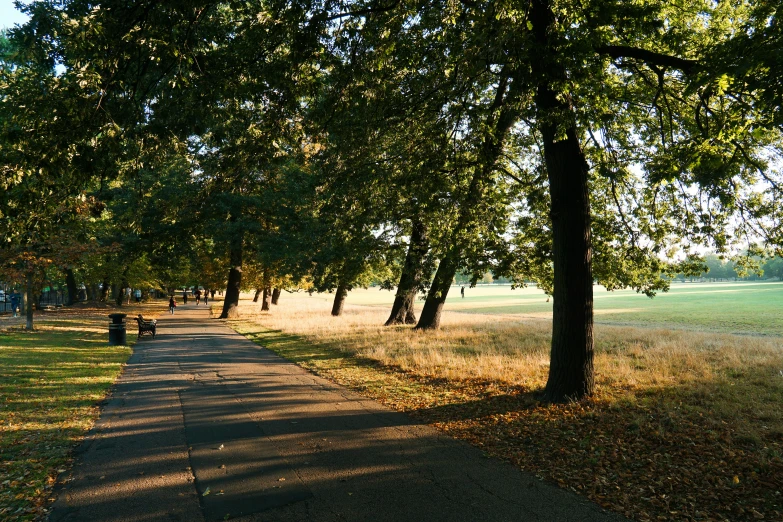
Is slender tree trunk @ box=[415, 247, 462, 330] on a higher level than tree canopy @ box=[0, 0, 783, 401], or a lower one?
lower

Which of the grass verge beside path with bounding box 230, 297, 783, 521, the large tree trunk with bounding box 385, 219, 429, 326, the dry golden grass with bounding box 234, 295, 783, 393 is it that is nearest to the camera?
the grass verge beside path with bounding box 230, 297, 783, 521

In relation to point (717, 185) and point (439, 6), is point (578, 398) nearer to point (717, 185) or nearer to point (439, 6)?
point (717, 185)

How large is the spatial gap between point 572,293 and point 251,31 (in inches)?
267

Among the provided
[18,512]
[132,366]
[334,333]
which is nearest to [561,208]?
[18,512]

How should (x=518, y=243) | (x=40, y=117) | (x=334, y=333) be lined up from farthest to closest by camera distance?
(x=334, y=333), (x=518, y=243), (x=40, y=117)

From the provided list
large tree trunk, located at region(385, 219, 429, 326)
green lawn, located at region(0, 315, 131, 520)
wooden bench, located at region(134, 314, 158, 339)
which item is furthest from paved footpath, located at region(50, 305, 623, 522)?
wooden bench, located at region(134, 314, 158, 339)

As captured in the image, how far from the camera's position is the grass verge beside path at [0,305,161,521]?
5095 millimetres

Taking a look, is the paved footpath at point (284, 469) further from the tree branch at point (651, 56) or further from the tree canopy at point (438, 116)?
the tree branch at point (651, 56)

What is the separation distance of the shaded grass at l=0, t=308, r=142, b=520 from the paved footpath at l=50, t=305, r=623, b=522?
301 mm

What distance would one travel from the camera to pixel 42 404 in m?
8.66

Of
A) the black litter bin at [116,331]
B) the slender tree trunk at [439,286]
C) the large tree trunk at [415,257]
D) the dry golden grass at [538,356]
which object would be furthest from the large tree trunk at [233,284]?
the large tree trunk at [415,257]

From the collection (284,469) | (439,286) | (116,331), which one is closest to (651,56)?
(439,286)

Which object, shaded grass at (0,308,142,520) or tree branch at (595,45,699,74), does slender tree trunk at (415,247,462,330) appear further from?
shaded grass at (0,308,142,520)

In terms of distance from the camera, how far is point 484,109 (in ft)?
27.2
